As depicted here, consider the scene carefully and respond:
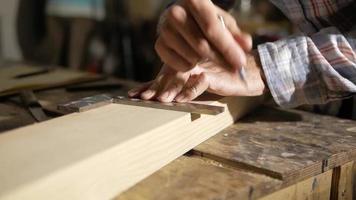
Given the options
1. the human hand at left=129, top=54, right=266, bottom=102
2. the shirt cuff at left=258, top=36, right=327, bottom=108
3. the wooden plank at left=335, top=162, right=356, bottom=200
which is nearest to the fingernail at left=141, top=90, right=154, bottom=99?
the human hand at left=129, top=54, right=266, bottom=102

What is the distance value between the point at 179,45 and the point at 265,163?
0.68 feet

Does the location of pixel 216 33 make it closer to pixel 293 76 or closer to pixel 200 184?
pixel 200 184

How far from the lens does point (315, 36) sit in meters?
0.83

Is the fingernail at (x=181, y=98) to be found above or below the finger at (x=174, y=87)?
below

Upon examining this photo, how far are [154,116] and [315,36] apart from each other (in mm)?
371

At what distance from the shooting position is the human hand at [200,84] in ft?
2.44

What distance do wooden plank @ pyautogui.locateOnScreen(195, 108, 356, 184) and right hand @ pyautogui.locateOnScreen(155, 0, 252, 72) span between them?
143mm

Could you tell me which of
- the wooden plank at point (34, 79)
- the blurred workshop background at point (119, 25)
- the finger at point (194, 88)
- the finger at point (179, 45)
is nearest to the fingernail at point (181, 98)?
the finger at point (194, 88)

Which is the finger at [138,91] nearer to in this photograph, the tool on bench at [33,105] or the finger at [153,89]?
the finger at [153,89]

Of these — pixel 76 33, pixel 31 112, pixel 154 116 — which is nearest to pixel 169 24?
pixel 154 116

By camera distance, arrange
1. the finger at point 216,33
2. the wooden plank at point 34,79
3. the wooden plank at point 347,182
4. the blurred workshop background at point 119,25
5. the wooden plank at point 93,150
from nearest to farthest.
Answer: the wooden plank at point 93,150, the finger at point 216,33, the wooden plank at point 347,182, the wooden plank at point 34,79, the blurred workshop background at point 119,25

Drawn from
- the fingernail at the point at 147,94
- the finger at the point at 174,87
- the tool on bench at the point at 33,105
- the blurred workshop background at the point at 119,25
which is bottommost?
the blurred workshop background at the point at 119,25

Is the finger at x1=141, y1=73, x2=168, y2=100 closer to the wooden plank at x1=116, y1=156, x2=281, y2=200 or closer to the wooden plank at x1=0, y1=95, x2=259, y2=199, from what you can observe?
the wooden plank at x1=0, y1=95, x2=259, y2=199

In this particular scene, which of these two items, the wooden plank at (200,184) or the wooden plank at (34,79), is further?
the wooden plank at (34,79)
